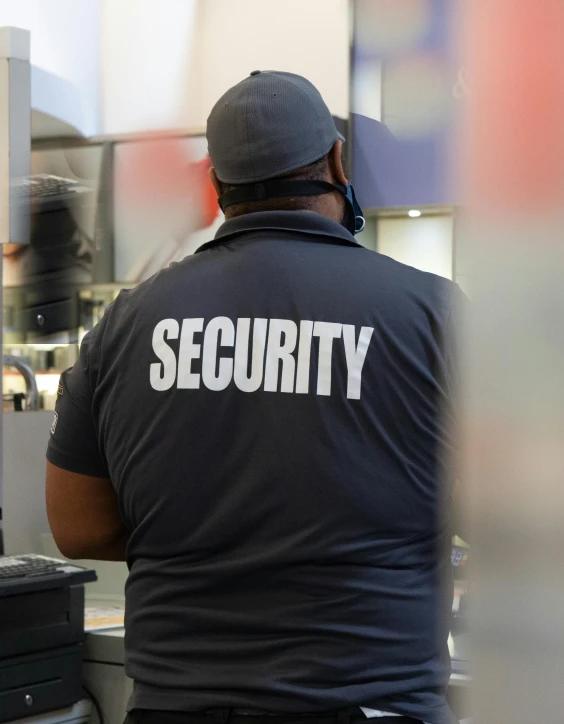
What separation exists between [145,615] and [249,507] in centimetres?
16

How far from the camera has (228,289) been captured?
94 centimetres

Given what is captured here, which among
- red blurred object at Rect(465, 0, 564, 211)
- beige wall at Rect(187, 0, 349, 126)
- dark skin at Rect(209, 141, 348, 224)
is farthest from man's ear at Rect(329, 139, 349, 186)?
beige wall at Rect(187, 0, 349, 126)

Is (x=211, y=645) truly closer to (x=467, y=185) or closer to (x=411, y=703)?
(x=411, y=703)

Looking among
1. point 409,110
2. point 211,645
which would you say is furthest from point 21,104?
point 211,645

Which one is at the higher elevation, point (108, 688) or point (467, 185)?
point (467, 185)

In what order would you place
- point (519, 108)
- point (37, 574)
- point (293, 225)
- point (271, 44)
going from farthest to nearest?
point (271, 44), point (37, 574), point (293, 225), point (519, 108)

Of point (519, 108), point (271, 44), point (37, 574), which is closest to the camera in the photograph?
point (519, 108)

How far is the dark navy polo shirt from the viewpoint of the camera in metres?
0.87

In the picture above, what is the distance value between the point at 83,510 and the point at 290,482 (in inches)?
11.1

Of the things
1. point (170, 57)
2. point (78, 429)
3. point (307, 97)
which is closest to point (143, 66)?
point (170, 57)

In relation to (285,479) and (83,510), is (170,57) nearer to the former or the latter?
(83,510)

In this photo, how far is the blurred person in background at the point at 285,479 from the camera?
0.87 meters

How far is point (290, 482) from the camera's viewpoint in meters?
0.87

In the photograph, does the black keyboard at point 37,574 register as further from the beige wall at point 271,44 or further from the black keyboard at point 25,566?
the beige wall at point 271,44
